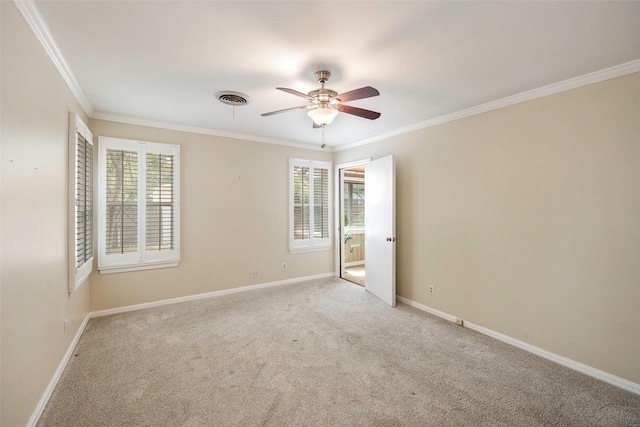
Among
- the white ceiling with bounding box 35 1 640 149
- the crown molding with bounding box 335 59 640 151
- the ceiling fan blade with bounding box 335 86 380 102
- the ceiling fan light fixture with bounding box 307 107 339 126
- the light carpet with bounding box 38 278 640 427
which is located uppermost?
the white ceiling with bounding box 35 1 640 149

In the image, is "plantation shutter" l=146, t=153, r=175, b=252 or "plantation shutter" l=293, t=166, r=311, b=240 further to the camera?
"plantation shutter" l=293, t=166, r=311, b=240

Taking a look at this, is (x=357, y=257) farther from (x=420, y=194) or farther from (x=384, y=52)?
(x=384, y=52)

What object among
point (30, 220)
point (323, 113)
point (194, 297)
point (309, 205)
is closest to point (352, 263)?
point (309, 205)

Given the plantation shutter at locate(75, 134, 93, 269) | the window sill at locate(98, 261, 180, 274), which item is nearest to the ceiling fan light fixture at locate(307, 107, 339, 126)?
the plantation shutter at locate(75, 134, 93, 269)

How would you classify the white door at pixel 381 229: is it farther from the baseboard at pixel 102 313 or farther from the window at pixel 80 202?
the window at pixel 80 202

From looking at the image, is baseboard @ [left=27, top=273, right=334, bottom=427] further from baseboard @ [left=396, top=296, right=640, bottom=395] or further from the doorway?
baseboard @ [left=396, top=296, right=640, bottom=395]

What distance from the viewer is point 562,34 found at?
6.27 ft

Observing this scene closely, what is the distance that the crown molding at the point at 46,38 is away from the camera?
65.5 inches

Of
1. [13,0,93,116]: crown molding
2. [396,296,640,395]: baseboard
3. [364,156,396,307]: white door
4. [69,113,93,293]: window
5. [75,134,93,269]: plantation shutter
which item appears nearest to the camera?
[13,0,93,116]: crown molding

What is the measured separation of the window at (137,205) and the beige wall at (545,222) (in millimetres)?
3426

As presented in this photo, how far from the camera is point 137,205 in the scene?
3.76 metres

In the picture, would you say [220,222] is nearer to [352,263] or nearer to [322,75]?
[322,75]

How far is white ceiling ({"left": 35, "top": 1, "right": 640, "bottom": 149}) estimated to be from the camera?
1.71 meters

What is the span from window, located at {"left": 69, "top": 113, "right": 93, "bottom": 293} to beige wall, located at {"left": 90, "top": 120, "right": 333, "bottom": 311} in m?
0.52
